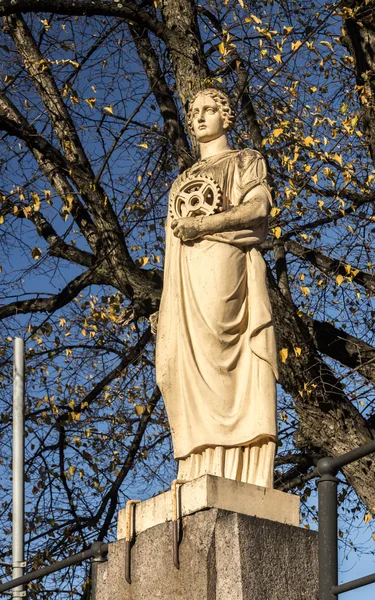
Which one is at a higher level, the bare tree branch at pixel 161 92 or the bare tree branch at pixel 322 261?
the bare tree branch at pixel 161 92

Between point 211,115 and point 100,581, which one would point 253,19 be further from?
point 100,581

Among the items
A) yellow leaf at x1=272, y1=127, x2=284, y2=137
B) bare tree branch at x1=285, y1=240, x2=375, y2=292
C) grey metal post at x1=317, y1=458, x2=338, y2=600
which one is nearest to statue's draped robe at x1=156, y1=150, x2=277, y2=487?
grey metal post at x1=317, y1=458, x2=338, y2=600

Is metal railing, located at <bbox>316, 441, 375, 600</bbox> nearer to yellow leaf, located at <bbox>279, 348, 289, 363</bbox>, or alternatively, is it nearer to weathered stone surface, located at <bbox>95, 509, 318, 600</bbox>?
weathered stone surface, located at <bbox>95, 509, 318, 600</bbox>

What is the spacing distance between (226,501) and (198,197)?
161cm

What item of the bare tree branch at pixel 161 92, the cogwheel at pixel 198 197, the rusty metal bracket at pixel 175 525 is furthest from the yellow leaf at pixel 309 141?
the rusty metal bracket at pixel 175 525

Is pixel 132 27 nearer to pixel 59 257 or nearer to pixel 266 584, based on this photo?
pixel 59 257

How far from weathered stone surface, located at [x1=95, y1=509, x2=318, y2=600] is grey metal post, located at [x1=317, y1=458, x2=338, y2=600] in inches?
19.4

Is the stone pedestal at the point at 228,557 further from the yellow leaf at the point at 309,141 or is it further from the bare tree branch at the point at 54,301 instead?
the bare tree branch at the point at 54,301

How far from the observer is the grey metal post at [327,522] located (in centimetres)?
530

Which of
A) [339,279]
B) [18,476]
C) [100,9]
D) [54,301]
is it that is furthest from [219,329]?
[54,301]

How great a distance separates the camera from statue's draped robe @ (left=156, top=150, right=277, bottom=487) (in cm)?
627

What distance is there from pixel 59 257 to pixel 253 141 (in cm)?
221

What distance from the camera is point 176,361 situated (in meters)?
6.57

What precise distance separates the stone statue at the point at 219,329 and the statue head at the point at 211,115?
0.26 m
